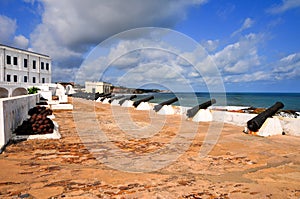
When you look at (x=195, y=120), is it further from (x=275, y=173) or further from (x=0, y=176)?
(x=0, y=176)

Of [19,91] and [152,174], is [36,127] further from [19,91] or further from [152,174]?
[19,91]

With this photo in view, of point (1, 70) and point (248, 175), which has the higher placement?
point (1, 70)

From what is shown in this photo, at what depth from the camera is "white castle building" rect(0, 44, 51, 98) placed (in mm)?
30467

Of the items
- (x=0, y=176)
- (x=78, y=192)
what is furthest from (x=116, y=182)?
(x=0, y=176)

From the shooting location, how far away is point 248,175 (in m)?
3.49

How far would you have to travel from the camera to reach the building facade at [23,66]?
34562mm

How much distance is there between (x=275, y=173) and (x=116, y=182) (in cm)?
258

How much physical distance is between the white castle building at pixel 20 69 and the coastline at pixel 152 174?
2939cm

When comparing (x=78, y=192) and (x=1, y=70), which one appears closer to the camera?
(x=78, y=192)

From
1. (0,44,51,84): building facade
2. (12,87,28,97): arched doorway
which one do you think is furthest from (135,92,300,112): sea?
(0,44,51,84): building facade

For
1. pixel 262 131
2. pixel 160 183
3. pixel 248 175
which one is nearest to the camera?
pixel 160 183

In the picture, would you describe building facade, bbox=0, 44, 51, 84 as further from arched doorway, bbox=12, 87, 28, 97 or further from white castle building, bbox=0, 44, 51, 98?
arched doorway, bbox=12, 87, 28, 97

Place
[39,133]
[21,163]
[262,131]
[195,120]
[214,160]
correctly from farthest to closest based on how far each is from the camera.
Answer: [195,120], [262,131], [39,133], [214,160], [21,163]

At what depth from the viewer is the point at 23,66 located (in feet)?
124
